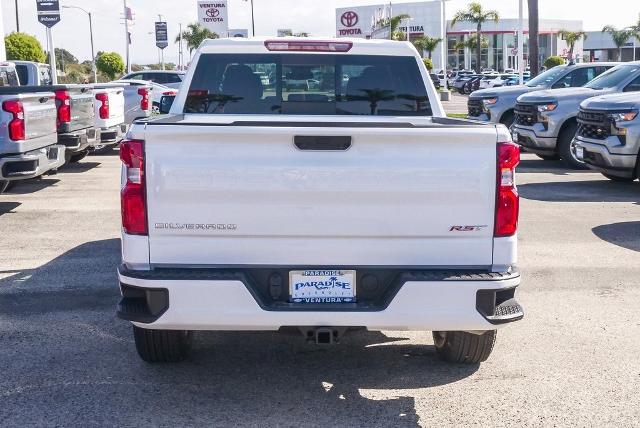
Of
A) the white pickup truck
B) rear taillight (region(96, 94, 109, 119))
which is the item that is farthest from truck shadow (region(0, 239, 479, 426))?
rear taillight (region(96, 94, 109, 119))

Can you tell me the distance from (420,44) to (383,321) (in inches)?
3223

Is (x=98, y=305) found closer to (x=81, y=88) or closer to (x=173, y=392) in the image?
(x=173, y=392)

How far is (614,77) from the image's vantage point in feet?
52.5

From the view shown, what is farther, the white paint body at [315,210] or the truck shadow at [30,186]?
the truck shadow at [30,186]

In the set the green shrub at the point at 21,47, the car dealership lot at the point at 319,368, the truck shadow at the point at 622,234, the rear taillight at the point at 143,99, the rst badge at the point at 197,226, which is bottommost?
the truck shadow at the point at 622,234

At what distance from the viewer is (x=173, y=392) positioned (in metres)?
5.04

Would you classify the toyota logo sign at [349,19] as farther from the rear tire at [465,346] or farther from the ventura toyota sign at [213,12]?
the rear tire at [465,346]

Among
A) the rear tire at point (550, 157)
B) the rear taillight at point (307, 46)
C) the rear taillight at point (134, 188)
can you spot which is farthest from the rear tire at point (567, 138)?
the rear taillight at point (134, 188)

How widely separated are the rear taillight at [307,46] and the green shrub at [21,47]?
144 feet

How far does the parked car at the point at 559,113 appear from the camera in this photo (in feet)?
51.8

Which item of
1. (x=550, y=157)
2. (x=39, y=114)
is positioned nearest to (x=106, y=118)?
(x=39, y=114)

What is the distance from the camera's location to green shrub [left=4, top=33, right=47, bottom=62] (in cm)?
4778

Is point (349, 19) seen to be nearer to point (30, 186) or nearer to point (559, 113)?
point (559, 113)

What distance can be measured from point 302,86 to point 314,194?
7.29ft
